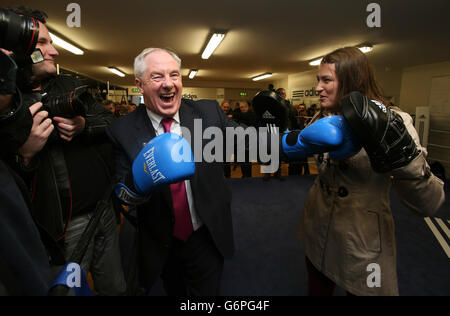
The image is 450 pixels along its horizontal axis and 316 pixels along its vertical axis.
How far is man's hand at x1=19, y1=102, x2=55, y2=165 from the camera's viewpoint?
0.91 m

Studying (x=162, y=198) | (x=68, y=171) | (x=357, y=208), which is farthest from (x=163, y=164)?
(x=357, y=208)

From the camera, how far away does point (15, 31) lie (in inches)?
26.4

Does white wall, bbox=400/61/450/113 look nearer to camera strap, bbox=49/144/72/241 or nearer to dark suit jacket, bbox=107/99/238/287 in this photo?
dark suit jacket, bbox=107/99/238/287

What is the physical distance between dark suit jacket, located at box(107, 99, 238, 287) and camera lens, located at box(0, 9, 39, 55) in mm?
516

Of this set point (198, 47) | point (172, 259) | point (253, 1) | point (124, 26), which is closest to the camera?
point (172, 259)

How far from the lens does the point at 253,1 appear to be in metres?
3.24

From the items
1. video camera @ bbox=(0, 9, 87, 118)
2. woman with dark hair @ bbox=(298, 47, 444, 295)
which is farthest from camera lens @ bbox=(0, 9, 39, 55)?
woman with dark hair @ bbox=(298, 47, 444, 295)

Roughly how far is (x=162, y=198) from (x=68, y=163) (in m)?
0.55

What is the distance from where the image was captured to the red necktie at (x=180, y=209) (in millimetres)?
1184

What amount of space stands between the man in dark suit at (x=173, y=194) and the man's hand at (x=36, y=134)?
0.28 metres
